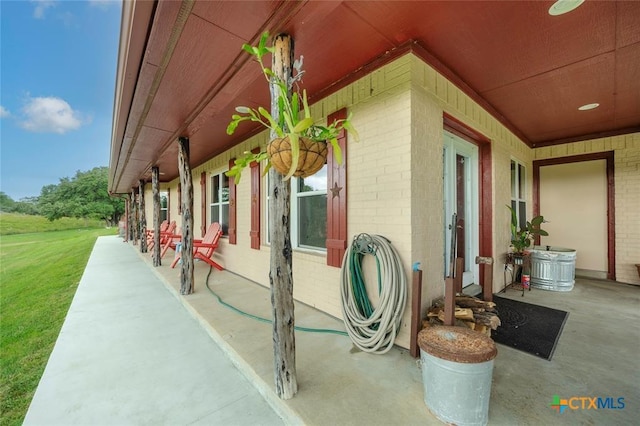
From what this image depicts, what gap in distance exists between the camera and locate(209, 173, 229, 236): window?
19.0ft

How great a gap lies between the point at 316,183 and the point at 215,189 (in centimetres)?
385

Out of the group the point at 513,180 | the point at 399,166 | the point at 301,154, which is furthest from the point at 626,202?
the point at 301,154

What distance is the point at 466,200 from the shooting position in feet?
11.7

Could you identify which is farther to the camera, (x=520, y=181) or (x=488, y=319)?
(x=520, y=181)

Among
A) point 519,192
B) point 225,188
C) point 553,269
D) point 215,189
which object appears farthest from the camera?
point 215,189

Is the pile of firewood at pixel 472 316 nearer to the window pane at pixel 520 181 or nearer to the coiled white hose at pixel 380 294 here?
the coiled white hose at pixel 380 294

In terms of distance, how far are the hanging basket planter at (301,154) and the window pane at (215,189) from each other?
5129 mm

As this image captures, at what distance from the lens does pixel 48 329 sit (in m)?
3.11

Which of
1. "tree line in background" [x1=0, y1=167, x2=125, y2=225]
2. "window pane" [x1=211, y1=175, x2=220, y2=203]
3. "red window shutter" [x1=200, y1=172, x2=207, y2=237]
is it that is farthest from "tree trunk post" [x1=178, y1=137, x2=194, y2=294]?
"tree line in background" [x1=0, y1=167, x2=125, y2=225]

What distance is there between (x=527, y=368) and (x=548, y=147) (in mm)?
4726

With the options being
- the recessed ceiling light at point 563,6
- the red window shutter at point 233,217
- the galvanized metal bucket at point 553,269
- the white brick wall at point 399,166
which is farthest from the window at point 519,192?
the red window shutter at point 233,217

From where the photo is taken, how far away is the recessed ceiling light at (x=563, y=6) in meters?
1.68

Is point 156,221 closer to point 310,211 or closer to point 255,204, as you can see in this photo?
point 255,204

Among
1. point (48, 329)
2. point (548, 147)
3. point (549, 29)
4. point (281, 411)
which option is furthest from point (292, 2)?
point (548, 147)
